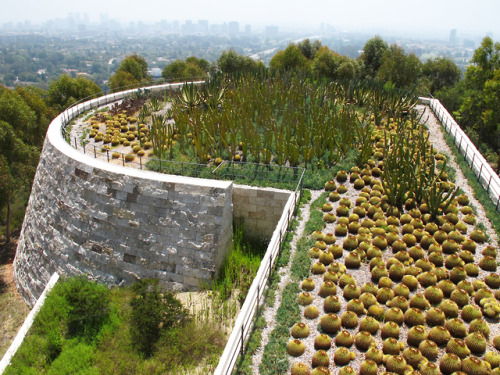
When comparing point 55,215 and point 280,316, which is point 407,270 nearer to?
point 280,316

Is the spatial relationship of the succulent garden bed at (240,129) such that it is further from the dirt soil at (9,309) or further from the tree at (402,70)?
the tree at (402,70)

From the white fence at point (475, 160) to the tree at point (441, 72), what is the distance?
76.6ft

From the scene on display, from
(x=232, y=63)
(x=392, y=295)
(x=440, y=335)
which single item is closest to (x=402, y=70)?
(x=232, y=63)

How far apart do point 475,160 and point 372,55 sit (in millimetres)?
27172

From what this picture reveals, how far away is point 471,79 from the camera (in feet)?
83.0

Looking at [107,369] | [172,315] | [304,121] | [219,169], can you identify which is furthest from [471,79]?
[107,369]

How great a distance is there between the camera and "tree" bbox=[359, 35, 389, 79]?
37094mm

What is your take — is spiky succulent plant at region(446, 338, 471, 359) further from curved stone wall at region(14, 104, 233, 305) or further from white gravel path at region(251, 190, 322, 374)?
curved stone wall at region(14, 104, 233, 305)

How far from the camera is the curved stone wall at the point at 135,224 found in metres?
10.5

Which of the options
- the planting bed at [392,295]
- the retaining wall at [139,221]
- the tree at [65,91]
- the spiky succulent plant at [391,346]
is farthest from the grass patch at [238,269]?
the tree at [65,91]

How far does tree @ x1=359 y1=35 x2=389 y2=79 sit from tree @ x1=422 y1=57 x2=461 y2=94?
595cm

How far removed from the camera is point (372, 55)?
37531 millimetres

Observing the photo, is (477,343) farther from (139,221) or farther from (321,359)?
(139,221)

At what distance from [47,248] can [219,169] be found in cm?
593
